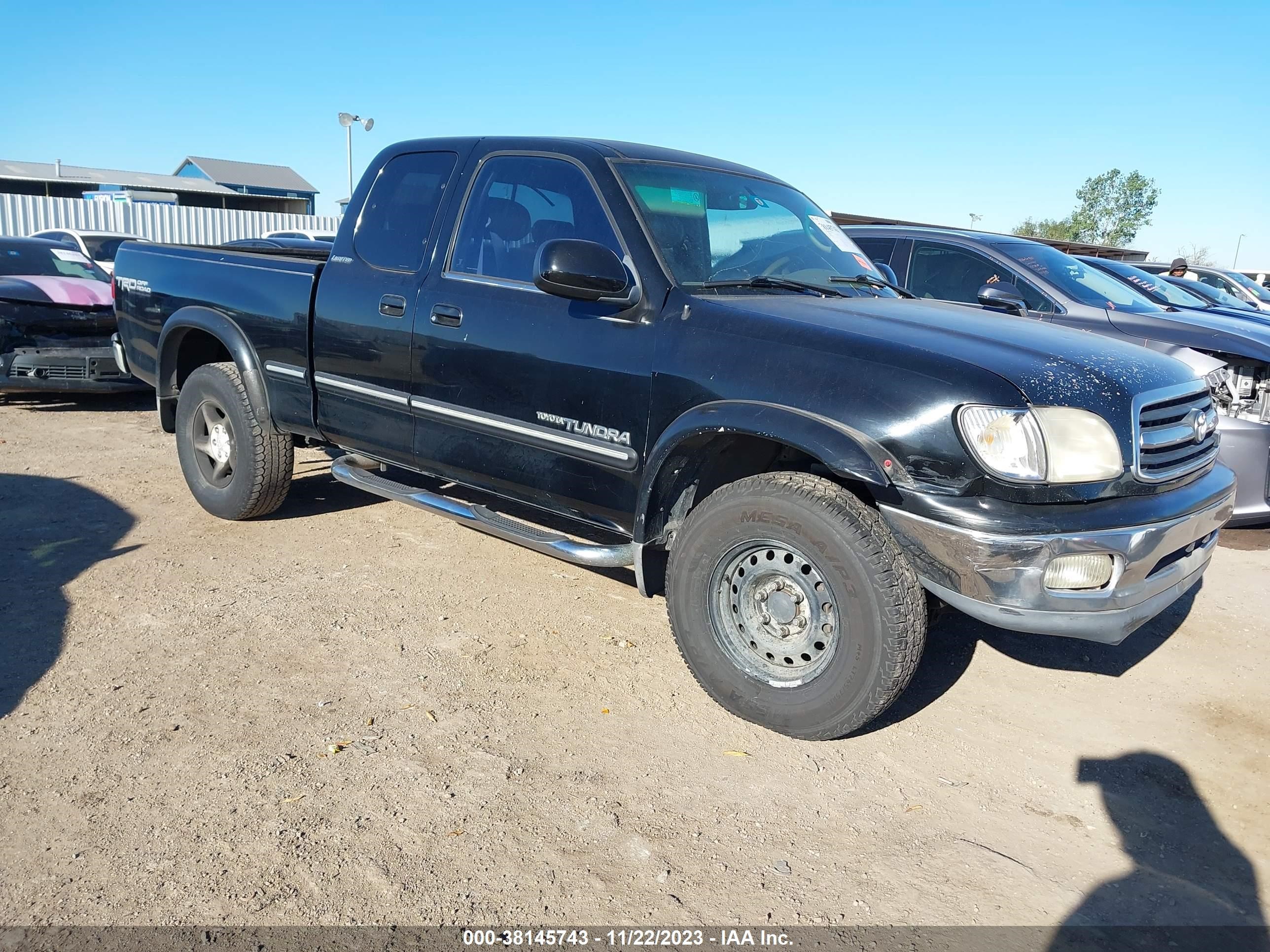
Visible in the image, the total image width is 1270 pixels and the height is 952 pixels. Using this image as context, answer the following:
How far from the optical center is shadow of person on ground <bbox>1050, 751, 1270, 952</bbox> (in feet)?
8.07

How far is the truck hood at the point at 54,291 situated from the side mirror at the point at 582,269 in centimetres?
696

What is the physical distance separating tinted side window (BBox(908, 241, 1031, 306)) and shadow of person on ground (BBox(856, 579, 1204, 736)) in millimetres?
3169

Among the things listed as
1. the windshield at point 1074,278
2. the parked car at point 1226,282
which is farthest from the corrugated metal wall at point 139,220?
the windshield at point 1074,278

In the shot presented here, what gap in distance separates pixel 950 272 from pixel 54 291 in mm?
7799

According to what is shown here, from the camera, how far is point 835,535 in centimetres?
309

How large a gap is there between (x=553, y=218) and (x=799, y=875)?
2.73 meters

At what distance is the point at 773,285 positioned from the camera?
3861 mm

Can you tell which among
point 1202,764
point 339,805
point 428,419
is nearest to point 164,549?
point 428,419

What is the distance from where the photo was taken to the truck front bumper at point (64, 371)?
27.3 ft

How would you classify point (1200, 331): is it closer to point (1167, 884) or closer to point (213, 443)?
point (1167, 884)

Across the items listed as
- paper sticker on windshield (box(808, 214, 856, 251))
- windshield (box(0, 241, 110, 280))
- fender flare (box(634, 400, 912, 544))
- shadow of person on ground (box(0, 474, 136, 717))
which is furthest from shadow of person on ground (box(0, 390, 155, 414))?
fender flare (box(634, 400, 912, 544))

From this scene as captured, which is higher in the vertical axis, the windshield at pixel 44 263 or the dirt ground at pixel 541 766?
the windshield at pixel 44 263

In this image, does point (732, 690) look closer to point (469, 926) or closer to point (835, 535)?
point (835, 535)

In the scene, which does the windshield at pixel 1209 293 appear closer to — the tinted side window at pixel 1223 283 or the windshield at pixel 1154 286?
the windshield at pixel 1154 286
